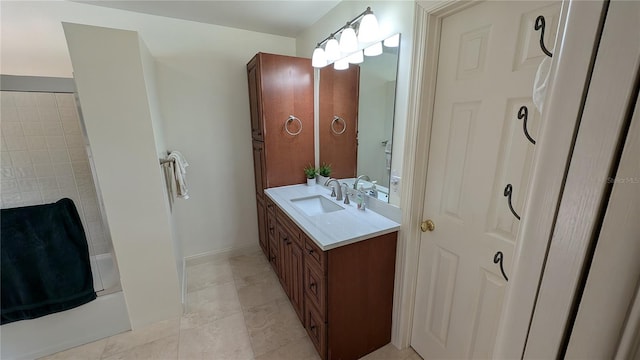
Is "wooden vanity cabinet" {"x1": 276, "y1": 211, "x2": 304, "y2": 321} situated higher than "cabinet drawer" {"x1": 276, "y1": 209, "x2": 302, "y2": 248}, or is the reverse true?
"cabinet drawer" {"x1": 276, "y1": 209, "x2": 302, "y2": 248}

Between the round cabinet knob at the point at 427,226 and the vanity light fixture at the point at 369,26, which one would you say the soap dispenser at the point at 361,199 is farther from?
the vanity light fixture at the point at 369,26

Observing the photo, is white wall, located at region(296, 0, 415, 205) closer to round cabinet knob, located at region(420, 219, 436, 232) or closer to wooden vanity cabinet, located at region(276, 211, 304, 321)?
round cabinet knob, located at region(420, 219, 436, 232)

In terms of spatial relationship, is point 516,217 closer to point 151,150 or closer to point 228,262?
point 151,150

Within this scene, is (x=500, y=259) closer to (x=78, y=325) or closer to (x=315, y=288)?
(x=315, y=288)

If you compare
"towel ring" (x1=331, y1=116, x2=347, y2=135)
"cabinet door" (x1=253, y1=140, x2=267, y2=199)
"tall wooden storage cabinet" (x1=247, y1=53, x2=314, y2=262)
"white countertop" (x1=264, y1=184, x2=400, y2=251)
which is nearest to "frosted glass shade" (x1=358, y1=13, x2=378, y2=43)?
"towel ring" (x1=331, y1=116, x2=347, y2=135)

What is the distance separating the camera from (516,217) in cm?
104

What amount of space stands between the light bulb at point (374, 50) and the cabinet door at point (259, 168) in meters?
1.23

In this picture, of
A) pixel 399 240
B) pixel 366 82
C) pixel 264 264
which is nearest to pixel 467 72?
pixel 366 82

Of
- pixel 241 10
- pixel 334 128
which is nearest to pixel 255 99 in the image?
pixel 241 10

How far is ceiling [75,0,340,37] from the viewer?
196 centimetres

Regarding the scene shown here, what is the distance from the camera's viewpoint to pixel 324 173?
2465 mm

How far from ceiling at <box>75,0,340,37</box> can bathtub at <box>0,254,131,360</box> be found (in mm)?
1973

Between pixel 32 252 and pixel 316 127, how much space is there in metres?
2.28

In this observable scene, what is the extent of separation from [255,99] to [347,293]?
1935mm
